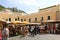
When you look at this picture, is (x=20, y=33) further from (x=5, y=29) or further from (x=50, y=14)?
(x=50, y=14)

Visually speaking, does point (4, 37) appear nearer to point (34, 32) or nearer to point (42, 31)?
point (34, 32)

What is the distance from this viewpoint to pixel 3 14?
61.1 m

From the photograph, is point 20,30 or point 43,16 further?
point 43,16

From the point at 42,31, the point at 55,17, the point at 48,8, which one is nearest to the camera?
the point at 42,31

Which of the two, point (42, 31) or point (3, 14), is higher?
point (3, 14)

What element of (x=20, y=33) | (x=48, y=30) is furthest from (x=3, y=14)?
(x=20, y=33)

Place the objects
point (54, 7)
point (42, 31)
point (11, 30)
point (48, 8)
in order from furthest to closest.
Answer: point (48, 8)
point (54, 7)
point (42, 31)
point (11, 30)

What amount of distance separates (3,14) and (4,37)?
49.2m

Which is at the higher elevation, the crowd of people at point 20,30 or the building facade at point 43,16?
the building facade at point 43,16

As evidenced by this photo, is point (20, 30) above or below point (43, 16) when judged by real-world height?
below

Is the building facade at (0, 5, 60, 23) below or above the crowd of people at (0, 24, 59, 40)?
above

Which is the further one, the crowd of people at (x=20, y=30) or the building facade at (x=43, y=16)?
the building facade at (x=43, y=16)

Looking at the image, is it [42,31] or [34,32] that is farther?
[42,31]

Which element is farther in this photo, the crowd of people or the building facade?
the building facade
